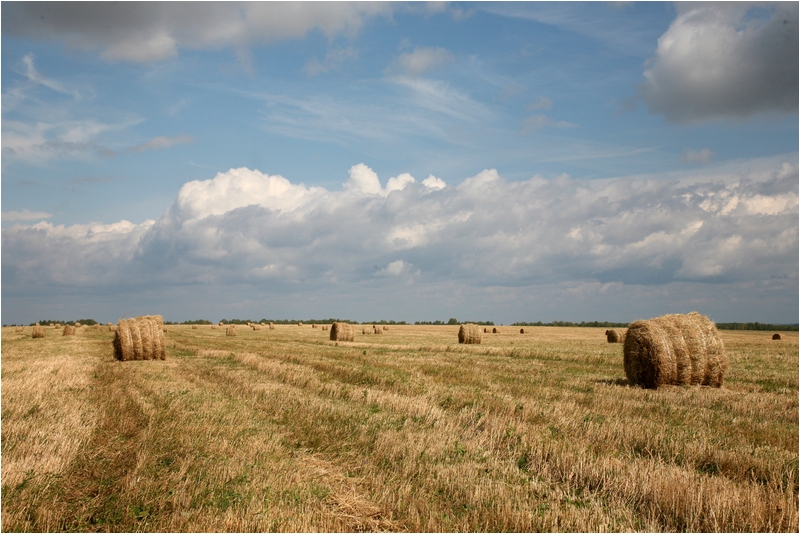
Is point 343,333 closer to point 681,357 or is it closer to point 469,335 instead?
point 469,335

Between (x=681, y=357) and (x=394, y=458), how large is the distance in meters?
11.2

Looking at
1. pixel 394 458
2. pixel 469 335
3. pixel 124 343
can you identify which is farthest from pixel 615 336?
pixel 394 458

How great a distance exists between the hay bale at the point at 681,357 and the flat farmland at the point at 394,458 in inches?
55.9

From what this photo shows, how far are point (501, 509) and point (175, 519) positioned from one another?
3.17 metres

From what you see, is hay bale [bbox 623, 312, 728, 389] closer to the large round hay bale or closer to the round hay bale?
the round hay bale

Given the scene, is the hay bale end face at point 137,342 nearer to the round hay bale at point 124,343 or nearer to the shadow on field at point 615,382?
the round hay bale at point 124,343

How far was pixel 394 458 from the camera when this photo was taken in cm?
730

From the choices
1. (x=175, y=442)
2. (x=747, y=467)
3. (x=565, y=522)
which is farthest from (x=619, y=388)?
(x=175, y=442)

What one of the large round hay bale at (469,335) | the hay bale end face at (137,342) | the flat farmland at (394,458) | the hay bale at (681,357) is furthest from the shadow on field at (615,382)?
the large round hay bale at (469,335)

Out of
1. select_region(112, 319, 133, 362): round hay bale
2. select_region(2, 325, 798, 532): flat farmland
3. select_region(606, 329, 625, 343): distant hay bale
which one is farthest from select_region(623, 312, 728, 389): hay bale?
select_region(606, 329, 625, 343): distant hay bale

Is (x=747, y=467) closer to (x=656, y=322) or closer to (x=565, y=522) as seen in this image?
(x=565, y=522)

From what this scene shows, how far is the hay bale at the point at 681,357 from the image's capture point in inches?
596

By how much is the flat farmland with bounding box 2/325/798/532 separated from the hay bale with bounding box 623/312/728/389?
142 cm

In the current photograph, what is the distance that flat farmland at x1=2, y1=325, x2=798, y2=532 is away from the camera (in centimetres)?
538
